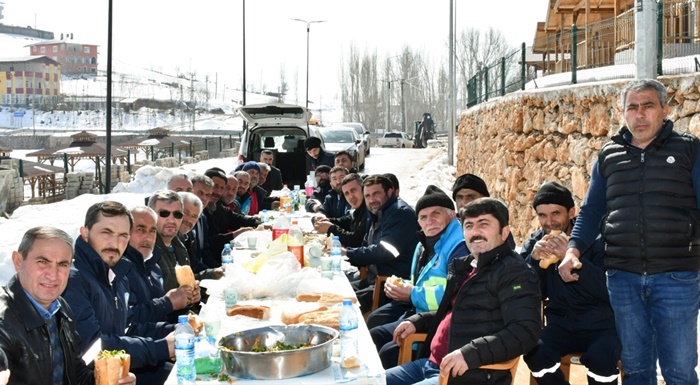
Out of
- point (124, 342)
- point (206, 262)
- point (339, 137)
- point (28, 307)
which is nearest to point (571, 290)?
point (124, 342)

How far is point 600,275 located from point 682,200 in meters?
0.81

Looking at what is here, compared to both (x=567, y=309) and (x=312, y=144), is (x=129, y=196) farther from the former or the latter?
(x=567, y=309)

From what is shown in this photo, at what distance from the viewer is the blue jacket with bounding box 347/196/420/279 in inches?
250

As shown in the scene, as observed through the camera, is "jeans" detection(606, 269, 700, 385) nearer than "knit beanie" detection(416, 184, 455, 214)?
Yes

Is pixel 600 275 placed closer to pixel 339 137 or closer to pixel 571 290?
pixel 571 290

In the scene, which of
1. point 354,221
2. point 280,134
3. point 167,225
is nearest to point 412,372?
point 167,225

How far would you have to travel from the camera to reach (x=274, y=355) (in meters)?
3.18

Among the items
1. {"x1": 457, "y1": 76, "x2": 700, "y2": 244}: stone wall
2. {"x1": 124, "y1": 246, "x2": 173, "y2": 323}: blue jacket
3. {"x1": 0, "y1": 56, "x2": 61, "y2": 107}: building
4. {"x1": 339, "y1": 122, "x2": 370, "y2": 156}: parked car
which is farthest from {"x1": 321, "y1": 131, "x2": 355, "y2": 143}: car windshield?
{"x1": 0, "y1": 56, "x2": 61, "y2": 107}: building

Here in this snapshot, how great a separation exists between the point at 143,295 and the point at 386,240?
2.16 metres

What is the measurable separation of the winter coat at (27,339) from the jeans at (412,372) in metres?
1.65

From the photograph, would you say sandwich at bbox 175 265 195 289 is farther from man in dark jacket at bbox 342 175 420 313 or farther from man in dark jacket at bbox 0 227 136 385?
man in dark jacket at bbox 342 175 420 313

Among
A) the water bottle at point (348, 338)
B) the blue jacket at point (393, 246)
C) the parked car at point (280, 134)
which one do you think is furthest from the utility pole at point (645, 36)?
the parked car at point (280, 134)

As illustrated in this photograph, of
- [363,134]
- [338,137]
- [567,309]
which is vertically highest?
[363,134]

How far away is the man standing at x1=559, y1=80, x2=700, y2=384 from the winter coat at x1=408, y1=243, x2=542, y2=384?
49 cm
